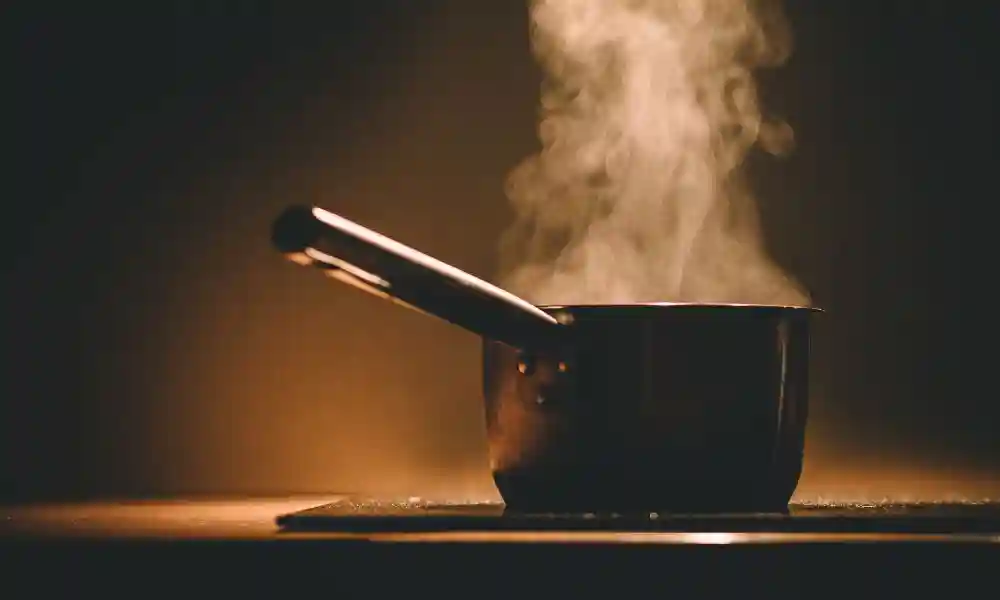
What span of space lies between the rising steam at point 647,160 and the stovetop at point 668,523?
394 millimetres

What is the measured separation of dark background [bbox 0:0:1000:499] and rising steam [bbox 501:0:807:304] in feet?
0.07

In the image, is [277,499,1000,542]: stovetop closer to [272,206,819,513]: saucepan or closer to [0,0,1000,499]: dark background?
[272,206,819,513]: saucepan

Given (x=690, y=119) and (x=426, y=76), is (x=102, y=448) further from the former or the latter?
(x=690, y=119)

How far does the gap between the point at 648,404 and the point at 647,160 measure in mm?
390

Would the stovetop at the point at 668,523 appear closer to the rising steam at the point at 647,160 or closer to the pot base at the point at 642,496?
the pot base at the point at 642,496

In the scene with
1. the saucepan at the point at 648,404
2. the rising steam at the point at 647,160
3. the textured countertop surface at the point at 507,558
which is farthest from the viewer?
the rising steam at the point at 647,160

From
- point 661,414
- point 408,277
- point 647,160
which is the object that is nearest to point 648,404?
point 661,414

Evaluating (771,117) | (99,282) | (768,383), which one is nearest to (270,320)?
(99,282)

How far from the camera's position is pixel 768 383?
2.19 ft

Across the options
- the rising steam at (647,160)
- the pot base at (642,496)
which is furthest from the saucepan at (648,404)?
the rising steam at (647,160)

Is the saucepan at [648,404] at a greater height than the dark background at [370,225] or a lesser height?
lesser

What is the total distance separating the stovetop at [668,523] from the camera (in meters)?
0.58

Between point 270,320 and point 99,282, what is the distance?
0.13m

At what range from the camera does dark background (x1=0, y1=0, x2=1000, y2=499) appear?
3.43ft
